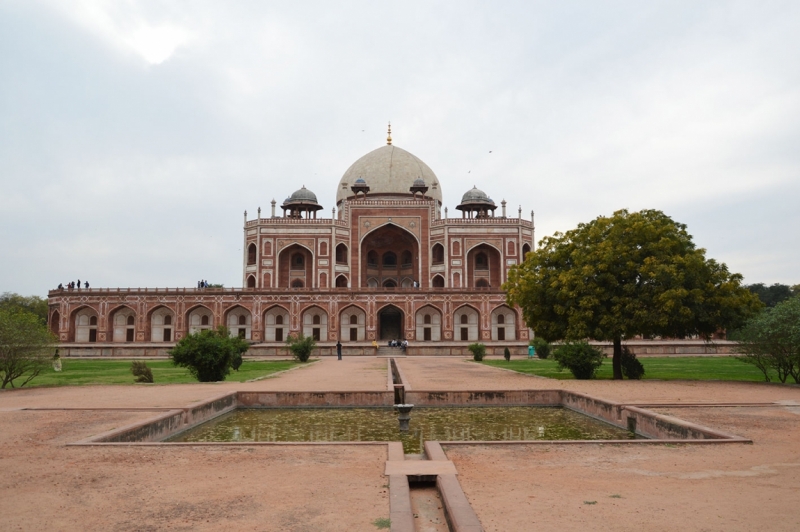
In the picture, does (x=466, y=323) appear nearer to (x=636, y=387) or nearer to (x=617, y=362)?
(x=617, y=362)

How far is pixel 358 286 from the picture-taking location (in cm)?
3750

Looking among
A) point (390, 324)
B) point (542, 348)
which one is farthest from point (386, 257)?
point (542, 348)

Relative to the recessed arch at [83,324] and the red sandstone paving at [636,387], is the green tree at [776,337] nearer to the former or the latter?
the red sandstone paving at [636,387]

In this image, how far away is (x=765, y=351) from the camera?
39.4 ft

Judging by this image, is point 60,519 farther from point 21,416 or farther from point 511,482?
point 21,416

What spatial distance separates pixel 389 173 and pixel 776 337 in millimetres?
32859

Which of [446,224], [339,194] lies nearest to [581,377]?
[446,224]

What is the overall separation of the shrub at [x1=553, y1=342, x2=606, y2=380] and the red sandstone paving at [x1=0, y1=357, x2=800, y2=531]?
6.56 metres

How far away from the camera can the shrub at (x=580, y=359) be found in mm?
13695

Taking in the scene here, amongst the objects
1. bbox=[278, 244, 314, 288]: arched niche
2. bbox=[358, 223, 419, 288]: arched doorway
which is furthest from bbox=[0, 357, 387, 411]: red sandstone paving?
bbox=[358, 223, 419, 288]: arched doorway

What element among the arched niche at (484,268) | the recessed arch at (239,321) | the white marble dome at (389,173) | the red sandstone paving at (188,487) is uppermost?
the white marble dome at (389,173)

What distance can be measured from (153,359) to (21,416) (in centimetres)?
1663

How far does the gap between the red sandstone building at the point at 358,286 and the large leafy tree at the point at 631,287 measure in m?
11.7

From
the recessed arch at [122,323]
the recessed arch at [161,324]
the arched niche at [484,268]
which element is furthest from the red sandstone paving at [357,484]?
the arched niche at [484,268]
